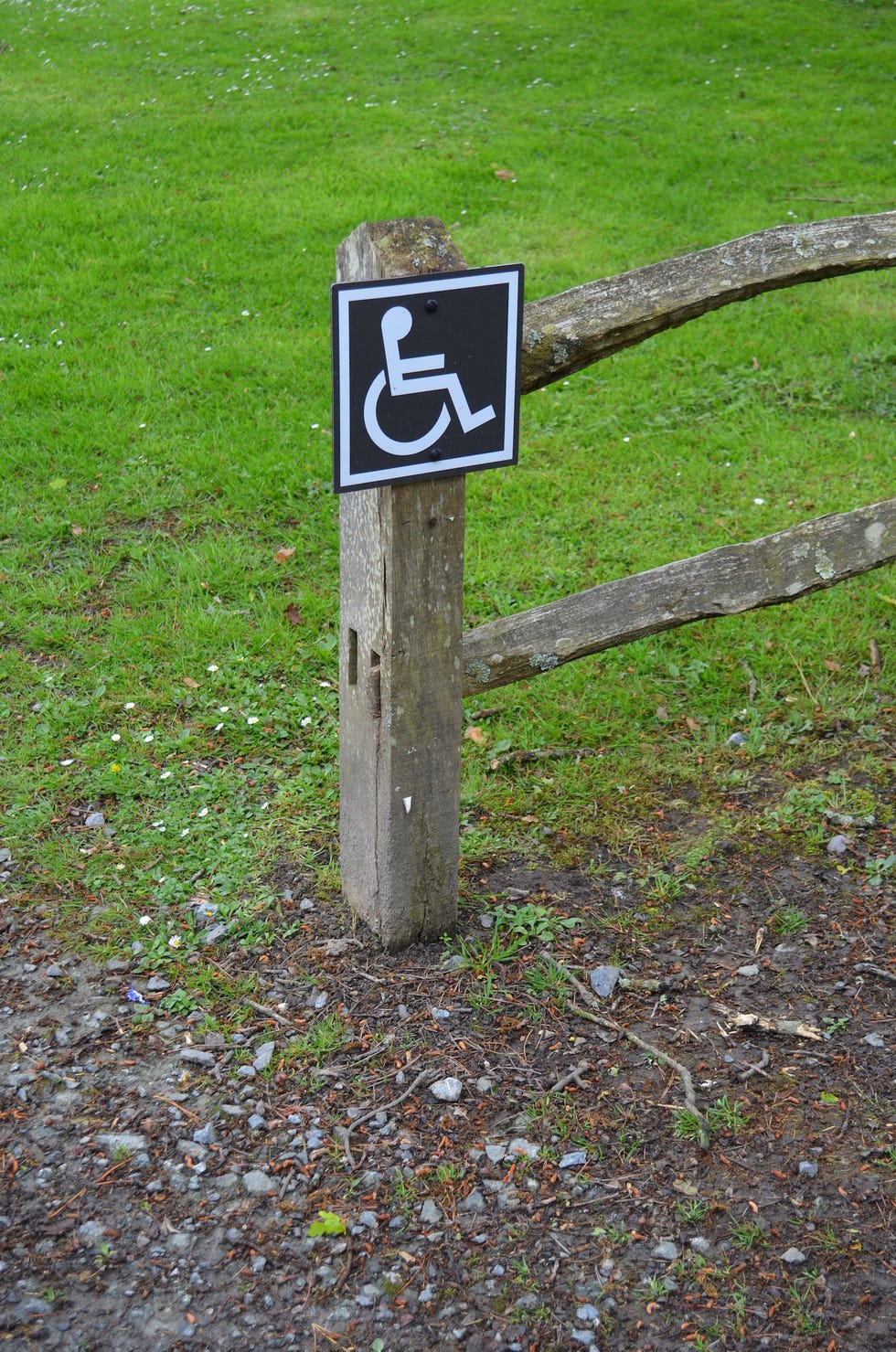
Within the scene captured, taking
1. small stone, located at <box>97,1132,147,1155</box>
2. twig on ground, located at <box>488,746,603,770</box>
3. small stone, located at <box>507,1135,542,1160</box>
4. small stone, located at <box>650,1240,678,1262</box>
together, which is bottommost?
twig on ground, located at <box>488,746,603,770</box>

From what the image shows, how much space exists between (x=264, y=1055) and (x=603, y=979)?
0.87m

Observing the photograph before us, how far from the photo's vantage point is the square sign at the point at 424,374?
2398 mm

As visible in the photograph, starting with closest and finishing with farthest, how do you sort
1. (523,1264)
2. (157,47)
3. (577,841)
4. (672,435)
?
(523,1264)
(577,841)
(672,435)
(157,47)

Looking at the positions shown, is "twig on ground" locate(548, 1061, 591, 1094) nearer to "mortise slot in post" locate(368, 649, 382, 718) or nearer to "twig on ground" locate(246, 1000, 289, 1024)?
"twig on ground" locate(246, 1000, 289, 1024)

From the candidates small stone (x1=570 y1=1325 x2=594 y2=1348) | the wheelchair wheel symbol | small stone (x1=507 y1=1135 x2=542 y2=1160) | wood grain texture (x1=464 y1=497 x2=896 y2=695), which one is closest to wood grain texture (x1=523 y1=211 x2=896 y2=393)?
the wheelchair wheel symbol

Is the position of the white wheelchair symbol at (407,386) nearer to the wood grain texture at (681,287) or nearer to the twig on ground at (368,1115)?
the wood grain texture at (681,287)

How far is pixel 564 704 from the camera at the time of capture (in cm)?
424

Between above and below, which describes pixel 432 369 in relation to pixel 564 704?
above

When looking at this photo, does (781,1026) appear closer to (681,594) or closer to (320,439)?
(681,594)

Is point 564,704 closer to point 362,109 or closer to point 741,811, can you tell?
point 741,811

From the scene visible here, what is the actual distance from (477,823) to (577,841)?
0.32m

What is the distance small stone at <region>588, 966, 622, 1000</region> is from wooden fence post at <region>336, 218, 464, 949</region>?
390mm

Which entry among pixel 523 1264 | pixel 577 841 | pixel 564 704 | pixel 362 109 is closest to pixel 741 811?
pixel 577 841

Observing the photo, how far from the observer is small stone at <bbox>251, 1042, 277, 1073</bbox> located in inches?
110
